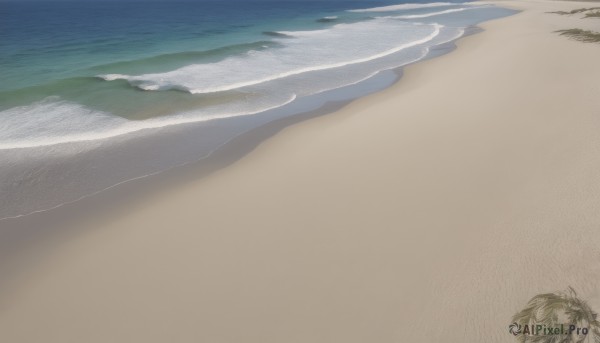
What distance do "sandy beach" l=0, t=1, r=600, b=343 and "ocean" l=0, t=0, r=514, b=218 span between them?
1860mm

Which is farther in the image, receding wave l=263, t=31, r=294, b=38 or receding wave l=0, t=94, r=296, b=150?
receding wave l=263, t=31, r=294, b=38

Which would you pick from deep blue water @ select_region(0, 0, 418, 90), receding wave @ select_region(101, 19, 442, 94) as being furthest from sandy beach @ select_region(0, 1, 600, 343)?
deep blue water @ select_region(0, 0, 418, 90)

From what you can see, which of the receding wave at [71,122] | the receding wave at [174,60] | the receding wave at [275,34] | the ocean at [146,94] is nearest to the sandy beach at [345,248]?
the ocean at [146,94]

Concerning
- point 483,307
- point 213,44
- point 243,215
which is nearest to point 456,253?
point 483,307

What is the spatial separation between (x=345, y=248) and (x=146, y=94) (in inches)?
387

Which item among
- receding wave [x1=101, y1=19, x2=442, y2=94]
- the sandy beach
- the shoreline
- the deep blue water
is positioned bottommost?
the sandy beach

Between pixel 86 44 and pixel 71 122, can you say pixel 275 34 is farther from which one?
pixel 71 122

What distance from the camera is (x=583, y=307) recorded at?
319 cm

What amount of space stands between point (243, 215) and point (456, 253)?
9.71ft

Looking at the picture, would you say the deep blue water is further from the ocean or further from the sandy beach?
the sandy beach

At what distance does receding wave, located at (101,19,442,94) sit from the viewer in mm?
13086

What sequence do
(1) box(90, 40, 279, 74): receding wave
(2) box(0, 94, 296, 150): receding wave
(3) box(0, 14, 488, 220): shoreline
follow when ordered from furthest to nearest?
(1) box(90, 40, 279, 74): receding wave → (2) box(0, 94, 296, 150): receding wave → (3) box(0, 14, 488, 220): shoreline

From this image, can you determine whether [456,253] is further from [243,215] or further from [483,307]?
[243,215]

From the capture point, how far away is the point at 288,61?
55.5ft
